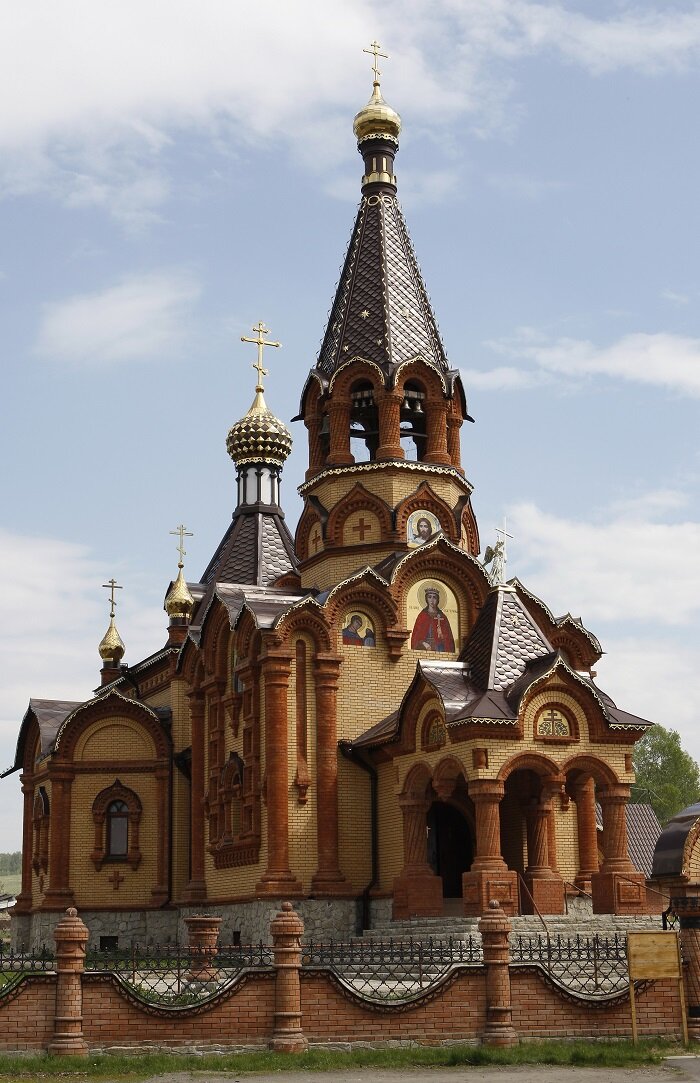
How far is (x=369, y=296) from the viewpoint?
68.0ft

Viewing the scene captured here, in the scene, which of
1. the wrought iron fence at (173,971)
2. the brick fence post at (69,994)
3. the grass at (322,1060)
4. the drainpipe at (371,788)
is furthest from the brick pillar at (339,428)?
the grass at (322,1060)

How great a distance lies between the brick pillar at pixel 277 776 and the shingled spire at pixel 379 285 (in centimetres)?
496

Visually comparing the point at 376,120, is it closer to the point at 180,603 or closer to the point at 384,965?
the point at 180,603

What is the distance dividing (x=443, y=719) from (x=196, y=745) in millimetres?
5601

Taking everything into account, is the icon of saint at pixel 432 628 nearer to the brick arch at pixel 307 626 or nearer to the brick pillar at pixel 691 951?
the brick arch at pixel 307 626

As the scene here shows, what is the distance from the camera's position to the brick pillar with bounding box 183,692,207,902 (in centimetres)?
1984

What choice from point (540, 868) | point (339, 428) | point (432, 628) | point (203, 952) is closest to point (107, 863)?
point (432, 628)

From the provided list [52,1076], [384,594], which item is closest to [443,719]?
[384,594]

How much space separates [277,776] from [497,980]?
21.9ft

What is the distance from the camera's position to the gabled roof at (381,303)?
2020cm

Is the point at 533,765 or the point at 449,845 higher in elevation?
the point at 533,765

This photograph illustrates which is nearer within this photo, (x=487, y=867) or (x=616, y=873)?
(x=487, y=867)

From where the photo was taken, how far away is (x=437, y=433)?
65.5 ft

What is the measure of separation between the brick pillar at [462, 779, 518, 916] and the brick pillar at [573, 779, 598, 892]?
2405mm
